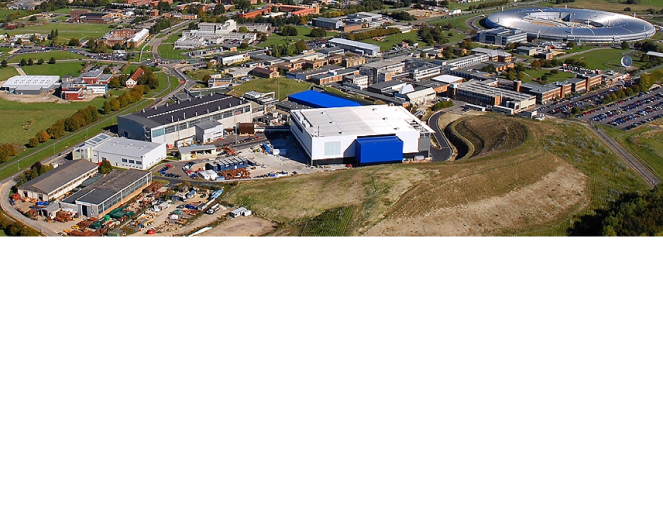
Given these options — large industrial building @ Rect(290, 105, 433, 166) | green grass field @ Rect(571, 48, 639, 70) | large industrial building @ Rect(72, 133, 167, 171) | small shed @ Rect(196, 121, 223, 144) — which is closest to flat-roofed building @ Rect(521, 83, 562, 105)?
green grass field @ Rect(571, 48, 639, 70)

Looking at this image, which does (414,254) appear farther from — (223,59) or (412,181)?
(223,59)

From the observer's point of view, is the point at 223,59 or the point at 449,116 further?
the point at 223,59

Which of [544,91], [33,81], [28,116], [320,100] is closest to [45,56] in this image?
[33,81]

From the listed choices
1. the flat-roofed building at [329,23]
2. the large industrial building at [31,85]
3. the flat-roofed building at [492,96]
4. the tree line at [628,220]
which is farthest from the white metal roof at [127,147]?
the flat-roofed building at [329,23]

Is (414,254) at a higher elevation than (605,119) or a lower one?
higher

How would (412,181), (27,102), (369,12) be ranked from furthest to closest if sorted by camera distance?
(369,12) < (27,102) < (412,181)

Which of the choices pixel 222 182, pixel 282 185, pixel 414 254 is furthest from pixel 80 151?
pixel 414 254

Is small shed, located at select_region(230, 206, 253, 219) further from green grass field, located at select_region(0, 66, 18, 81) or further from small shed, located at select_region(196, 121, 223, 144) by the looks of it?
green grass field, located at select_region(0, 66, 18, 81)
